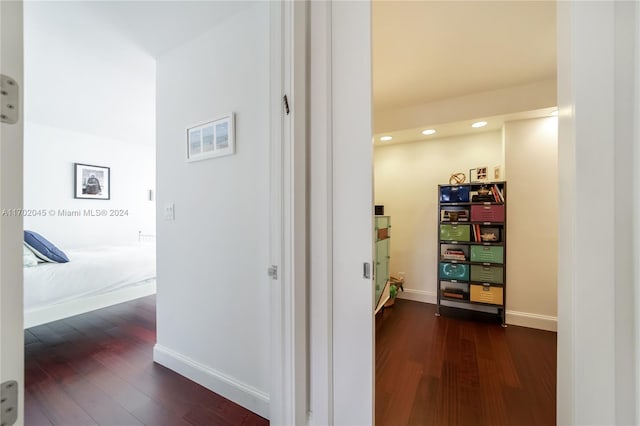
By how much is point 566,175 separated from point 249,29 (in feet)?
5.94

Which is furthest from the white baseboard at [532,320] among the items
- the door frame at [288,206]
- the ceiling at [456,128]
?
the door frame at [288,206]

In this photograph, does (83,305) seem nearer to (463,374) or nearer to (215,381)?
(215,381)

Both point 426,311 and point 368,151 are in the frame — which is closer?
point 368,151

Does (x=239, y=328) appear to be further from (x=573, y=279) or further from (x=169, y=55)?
(x=169, y=55)

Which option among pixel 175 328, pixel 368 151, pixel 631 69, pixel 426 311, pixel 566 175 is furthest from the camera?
pixel 426 311

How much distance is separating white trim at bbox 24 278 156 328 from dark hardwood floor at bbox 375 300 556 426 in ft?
9.93

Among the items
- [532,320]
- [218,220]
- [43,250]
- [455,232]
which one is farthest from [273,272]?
[532,320]

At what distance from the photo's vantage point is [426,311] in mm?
3168

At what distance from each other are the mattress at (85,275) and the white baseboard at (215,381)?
49.2 inches

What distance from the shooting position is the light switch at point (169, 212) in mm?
1930

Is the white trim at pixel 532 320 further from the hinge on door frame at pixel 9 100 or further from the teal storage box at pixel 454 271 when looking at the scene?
the hinge on door frame at pixel 9 100

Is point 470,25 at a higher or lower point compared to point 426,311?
higher

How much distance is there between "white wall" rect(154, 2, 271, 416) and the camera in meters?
1.50

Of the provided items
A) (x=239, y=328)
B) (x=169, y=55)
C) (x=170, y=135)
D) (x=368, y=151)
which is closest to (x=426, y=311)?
(x=239, y=328)
